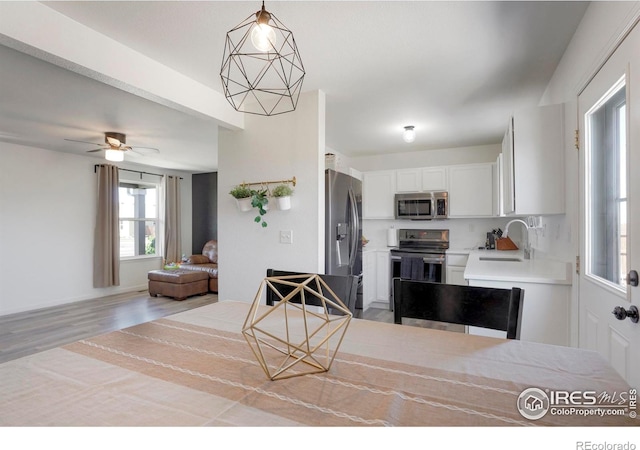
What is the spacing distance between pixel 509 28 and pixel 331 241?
6.36 ft

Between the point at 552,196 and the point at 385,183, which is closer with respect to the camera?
the point at 552,196

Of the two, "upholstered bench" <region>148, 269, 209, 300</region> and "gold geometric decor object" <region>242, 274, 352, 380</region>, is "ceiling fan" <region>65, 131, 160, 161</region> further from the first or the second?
"gold geometric decor object" <region>242, 274, 352, 380</region>

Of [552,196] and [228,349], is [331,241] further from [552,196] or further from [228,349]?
[228,349]

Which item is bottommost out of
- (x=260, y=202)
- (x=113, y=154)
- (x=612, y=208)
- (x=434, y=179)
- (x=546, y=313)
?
(x=546, y=313)

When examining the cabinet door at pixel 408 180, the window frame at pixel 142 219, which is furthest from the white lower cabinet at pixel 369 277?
the window frame at pixel 142 219

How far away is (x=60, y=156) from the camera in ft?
15.9

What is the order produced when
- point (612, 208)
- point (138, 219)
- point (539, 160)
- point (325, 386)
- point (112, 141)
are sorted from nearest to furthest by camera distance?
point (325, 386) < point (612, 208) < point (539, 160) < point (112, 141) < point (138, 219)

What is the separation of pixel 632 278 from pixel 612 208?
0.43 m

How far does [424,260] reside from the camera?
168 inches

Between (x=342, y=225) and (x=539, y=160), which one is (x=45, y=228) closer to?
(x=342, y=225)

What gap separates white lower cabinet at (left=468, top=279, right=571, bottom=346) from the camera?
1997 mm

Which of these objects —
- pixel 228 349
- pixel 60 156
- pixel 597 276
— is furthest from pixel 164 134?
pixel 597 276

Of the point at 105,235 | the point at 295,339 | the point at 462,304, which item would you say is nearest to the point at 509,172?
the point at 462,304
